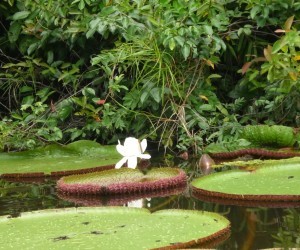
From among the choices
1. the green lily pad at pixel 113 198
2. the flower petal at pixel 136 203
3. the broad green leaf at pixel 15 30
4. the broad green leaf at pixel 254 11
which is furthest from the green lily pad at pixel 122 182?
the broad green leaf at pixel 15 30

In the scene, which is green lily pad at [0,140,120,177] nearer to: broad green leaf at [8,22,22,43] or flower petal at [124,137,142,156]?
flower petal at [124,137,142,156]

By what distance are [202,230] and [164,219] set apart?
0.63 ft

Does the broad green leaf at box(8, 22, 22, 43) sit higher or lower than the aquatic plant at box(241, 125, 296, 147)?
higher

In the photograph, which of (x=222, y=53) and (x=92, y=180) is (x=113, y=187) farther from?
(x=222, y=53)

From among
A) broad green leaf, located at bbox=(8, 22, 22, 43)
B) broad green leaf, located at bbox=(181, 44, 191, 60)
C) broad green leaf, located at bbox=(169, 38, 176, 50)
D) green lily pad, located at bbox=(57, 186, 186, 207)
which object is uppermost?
broad green leaf, located at bbox=(8, 22, 22, 43)

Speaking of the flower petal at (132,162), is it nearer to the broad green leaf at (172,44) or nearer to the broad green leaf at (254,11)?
the broad green leaf at (172,44)

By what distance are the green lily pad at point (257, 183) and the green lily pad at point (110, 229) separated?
34 cm

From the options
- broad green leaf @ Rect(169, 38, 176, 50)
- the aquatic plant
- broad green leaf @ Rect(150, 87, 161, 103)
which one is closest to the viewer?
the aquatic plant

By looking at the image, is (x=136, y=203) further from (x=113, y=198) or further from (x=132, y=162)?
(x=132, y=162)

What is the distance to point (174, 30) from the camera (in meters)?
3.79

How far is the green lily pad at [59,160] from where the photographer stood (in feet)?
11.0

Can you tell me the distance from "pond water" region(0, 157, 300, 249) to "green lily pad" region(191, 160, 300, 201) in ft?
0.12

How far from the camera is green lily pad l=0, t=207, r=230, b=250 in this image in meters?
2.04

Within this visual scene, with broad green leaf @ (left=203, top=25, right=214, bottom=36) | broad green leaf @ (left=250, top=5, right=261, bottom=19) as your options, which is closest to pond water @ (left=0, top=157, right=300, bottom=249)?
broad green leaf @ (left=203, top=25, right=214, bottom=36)
